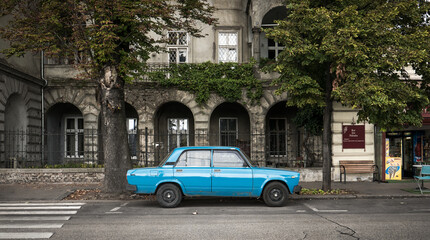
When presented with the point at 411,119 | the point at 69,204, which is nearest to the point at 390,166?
the point at 411,119

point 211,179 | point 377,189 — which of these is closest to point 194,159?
point 211,179

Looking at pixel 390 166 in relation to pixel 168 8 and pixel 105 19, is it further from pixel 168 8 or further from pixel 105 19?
pixel 105 19

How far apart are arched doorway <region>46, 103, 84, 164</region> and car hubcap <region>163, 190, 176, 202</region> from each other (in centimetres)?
1156

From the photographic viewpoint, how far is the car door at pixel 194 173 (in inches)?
388

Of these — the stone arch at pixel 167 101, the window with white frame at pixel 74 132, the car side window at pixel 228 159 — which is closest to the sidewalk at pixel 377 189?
the car side window at pixel 228 159

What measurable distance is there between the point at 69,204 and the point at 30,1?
270 inches

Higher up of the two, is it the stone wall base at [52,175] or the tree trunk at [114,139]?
the tree trunk at [114,139]

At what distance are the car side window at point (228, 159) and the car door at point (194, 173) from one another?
0.71 ft

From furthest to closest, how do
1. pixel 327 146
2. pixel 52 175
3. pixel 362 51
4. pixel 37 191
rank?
pixel 52 175 → pixel 37 191 → pixel 327 146 → pixel 362 51

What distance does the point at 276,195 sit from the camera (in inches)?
394

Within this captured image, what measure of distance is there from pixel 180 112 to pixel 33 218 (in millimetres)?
12987

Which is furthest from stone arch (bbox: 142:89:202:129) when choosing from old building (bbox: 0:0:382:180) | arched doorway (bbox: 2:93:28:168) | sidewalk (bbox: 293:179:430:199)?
sidewalk (bbox: 293:179:430:199)

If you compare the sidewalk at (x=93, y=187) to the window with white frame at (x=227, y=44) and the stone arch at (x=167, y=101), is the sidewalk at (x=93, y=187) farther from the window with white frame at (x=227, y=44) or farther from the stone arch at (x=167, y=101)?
the window with white frame at (x=227, y=44)

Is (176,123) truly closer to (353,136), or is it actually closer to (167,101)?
(167,101)
